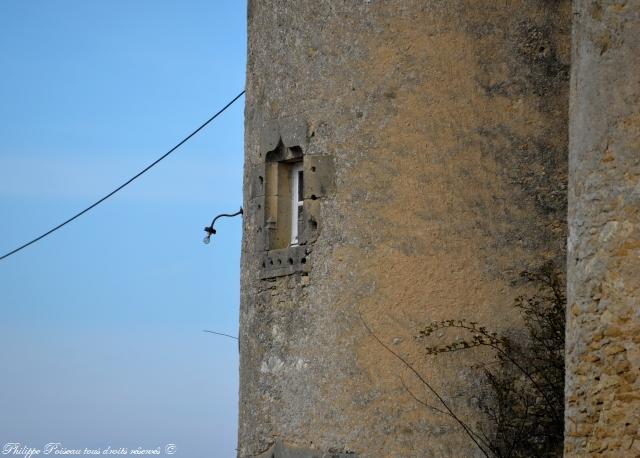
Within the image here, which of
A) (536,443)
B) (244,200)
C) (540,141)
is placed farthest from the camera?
(244,200)

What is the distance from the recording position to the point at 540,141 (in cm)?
1026

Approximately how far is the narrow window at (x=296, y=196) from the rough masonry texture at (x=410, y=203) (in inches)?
13.9

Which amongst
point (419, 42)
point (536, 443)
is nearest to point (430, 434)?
point (536, 443)

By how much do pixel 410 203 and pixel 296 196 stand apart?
1.40 m

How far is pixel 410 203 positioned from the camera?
10.2 meters

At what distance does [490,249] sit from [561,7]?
2.12 meters

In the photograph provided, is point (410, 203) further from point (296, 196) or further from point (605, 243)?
point (605, 243)

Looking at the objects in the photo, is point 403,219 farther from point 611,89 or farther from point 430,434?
point 611,89

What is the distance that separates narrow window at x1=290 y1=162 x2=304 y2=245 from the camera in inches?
437

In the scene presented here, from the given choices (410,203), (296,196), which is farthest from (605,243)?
(296,196)

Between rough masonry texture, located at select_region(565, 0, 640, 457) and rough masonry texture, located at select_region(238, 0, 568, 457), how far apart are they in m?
2.82

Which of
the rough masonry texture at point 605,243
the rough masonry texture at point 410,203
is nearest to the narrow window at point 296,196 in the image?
the rough masonry texture at point 410,203

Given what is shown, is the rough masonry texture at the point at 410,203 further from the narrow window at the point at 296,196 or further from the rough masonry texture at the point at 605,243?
the rough masonry texture at the point at 605,243

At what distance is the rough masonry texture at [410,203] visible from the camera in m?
10.0
